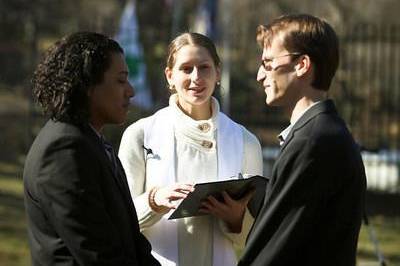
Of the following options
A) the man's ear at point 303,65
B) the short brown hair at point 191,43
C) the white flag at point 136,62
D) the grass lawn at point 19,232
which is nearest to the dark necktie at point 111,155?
the man's ear at point 303,65

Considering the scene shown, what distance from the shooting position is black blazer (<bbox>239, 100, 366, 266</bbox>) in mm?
3076

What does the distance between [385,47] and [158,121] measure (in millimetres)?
10296

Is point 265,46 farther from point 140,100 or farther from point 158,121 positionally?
point 140,100

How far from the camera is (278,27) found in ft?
10.9

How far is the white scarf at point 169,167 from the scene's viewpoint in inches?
163

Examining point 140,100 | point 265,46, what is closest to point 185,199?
point 265,46

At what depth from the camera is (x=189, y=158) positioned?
4199mm

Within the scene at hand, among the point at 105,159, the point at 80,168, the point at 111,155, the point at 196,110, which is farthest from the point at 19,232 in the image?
the point at 80,168

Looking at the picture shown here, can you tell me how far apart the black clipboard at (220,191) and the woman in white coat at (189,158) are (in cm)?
7

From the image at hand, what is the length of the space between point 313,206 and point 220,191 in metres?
0.89

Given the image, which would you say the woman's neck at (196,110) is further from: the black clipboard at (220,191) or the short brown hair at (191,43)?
the black clipboard at (220,191)

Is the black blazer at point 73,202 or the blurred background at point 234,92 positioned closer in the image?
the black blazer at point 73,202

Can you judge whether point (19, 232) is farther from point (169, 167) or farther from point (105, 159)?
point (105, 159)

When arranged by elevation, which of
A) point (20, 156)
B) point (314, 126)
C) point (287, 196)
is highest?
point (314, 126)
